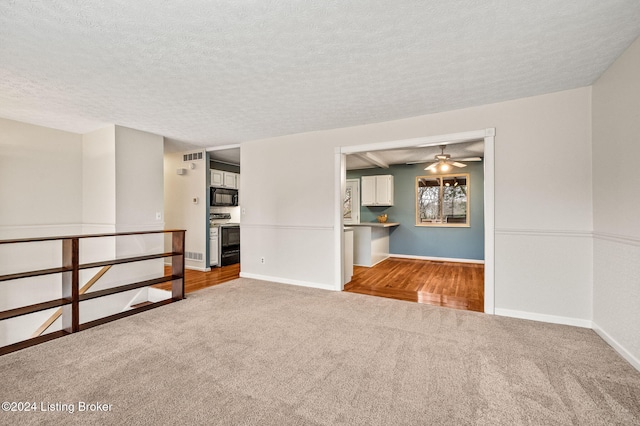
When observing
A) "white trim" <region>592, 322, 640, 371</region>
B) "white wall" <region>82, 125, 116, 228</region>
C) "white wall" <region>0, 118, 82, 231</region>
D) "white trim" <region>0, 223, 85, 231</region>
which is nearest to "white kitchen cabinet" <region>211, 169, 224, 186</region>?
"white wall" <region>82, 125, 116, 228</region>

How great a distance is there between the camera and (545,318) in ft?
10.1

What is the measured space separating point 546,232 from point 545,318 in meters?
0.95

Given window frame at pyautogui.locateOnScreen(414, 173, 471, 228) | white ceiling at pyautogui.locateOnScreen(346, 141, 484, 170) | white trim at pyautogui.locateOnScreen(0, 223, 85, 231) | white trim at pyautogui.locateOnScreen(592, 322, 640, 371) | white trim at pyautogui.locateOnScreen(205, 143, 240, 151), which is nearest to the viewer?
white trim at pyautogui.locateOnScreen(592, 322, 640, 371)

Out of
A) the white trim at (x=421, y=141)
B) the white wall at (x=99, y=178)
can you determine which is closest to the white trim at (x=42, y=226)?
the white wall at (x=99, y=178)

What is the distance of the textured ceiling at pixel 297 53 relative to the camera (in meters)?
1.78

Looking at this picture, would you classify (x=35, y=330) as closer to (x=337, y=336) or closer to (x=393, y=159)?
(x=337, y=336)

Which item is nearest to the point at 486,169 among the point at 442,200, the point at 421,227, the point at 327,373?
the point at 327,373

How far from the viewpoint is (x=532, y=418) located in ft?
5.37

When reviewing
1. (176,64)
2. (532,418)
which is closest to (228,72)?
(176,64)

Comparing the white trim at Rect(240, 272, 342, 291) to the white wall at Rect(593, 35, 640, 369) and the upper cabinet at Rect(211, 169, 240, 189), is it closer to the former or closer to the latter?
the upper cabinet at Rect(211, 169, 240, 189)

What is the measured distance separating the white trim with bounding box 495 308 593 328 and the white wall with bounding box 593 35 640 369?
0.40ft

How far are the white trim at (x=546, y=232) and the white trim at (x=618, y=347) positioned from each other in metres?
0.90

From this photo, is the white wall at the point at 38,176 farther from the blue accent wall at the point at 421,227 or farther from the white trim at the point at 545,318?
the white trim at the point at 545,318

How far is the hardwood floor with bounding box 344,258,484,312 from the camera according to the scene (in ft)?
12.8
